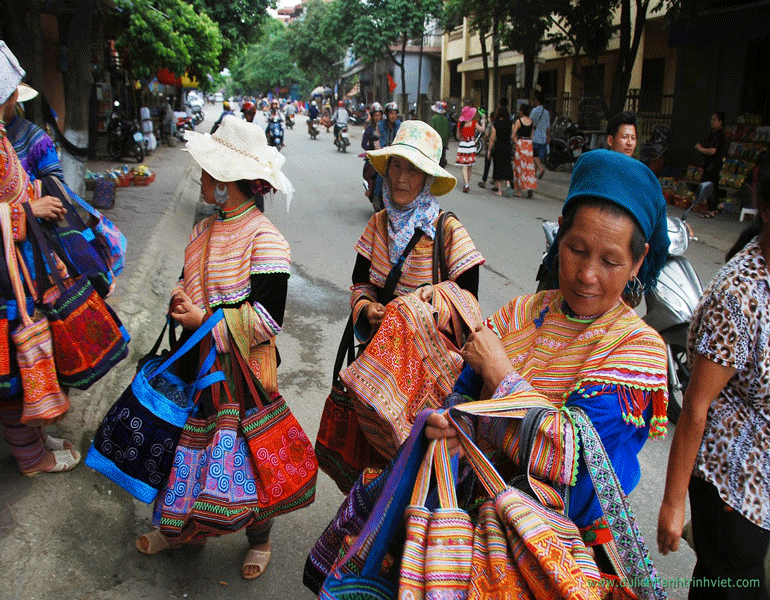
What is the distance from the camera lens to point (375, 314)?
2.63 m

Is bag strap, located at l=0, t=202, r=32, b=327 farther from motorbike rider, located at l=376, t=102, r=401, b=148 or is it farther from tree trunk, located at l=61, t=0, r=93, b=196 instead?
motorbike rider, located at l=376, t=102, r=401, b=148

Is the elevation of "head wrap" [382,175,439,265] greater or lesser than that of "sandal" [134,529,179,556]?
greater

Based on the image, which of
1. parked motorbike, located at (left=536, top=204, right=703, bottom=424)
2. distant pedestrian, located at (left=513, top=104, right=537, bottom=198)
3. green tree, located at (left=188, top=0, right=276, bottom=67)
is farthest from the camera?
green tree, located at (left=188, top=0, right=276, bottom=67)

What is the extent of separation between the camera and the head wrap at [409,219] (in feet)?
8.94

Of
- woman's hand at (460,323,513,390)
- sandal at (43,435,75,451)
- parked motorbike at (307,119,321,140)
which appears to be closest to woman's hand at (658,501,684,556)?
woman's hand at (460,323,513,390)

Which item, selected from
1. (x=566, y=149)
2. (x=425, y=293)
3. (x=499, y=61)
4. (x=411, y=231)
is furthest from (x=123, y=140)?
(x=499, y=61)

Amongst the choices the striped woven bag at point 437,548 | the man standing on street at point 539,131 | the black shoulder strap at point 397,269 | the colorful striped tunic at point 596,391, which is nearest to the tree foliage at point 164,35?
the man standing on street at point 539,131

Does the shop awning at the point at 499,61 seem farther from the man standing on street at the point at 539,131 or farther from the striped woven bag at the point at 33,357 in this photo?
the striped woven bag at the point at 33,357

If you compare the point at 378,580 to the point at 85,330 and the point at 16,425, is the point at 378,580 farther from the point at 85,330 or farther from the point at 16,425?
the point at 16,425

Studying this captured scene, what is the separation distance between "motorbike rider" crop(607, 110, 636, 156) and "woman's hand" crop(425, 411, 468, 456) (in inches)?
159

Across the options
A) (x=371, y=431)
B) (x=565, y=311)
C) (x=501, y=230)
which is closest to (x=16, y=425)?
(x=371, y=431)

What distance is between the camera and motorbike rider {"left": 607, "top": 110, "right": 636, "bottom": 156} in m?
4.89

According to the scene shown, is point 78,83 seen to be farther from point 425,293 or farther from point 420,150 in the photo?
point 425,293

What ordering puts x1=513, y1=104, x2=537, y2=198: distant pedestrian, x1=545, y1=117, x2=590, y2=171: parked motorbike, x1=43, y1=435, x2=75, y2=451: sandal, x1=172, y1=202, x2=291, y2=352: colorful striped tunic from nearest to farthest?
x1=172, y1=202, x2=291, y2=352: colorful striped tunic < x1=43, y1=435, x2=75, y2=451: sandal < x1=513, y1=104, x2=537, y2=198: distant pedestrian < x1=545, y1=117, x2=590, y2=171: parked motorbike
